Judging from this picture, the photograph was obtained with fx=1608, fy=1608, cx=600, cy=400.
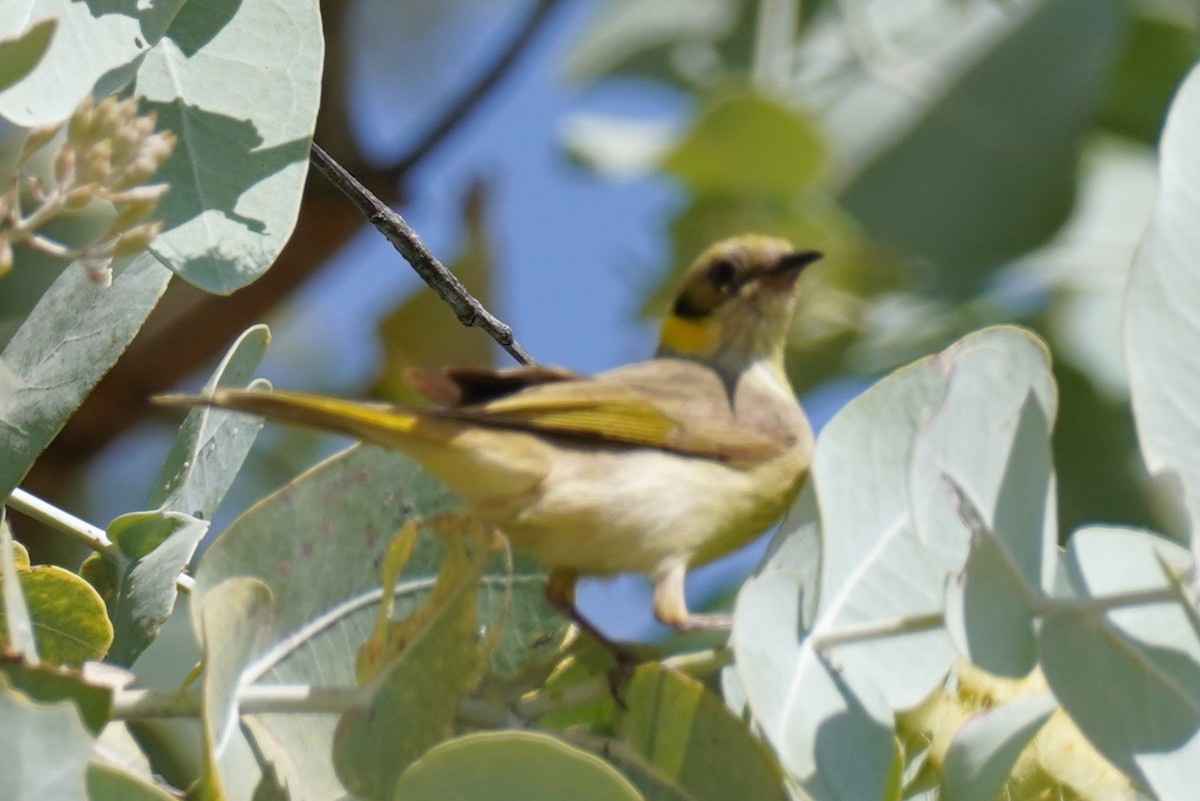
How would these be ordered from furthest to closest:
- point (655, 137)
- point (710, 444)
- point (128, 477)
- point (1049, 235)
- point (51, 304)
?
point (128, 477)
point (655, 137)
point (1049, 235)
point (710, 444)
point (51, 304)

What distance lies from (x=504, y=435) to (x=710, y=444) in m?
0.54

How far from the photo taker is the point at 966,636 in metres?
1.90

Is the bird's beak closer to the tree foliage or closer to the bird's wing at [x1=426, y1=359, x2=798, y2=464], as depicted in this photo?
the bird's wing at [x1=426, y1=359, x2=798, y2=464]

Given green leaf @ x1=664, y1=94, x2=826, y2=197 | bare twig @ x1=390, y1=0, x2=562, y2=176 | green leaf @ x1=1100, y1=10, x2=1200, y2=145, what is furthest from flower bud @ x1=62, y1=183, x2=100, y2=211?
green leaf @ x1=1100, y1=10, x2=1200, y2=145

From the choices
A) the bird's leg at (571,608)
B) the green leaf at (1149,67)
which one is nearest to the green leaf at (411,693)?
the bird's leg at (571,608)

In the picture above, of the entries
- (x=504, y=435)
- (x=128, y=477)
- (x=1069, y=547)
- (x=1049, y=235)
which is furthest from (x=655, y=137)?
(x=1069, y=547)

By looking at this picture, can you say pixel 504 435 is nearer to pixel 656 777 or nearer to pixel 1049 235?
pixel 656 777

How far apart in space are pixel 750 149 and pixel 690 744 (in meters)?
2.80

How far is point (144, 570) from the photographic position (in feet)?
7.50

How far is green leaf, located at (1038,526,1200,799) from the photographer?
1917 millimetres

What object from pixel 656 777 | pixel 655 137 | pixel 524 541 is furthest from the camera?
pixel 655 137

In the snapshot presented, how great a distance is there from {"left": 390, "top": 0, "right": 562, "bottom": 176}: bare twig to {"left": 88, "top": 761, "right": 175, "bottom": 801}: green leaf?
378 centimetres

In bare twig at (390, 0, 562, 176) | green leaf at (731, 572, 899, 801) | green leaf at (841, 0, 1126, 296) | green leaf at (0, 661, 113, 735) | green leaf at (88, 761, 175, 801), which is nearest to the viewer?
green leaf at (88, 761, 175, 801)

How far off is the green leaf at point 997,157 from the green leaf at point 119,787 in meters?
3.52
